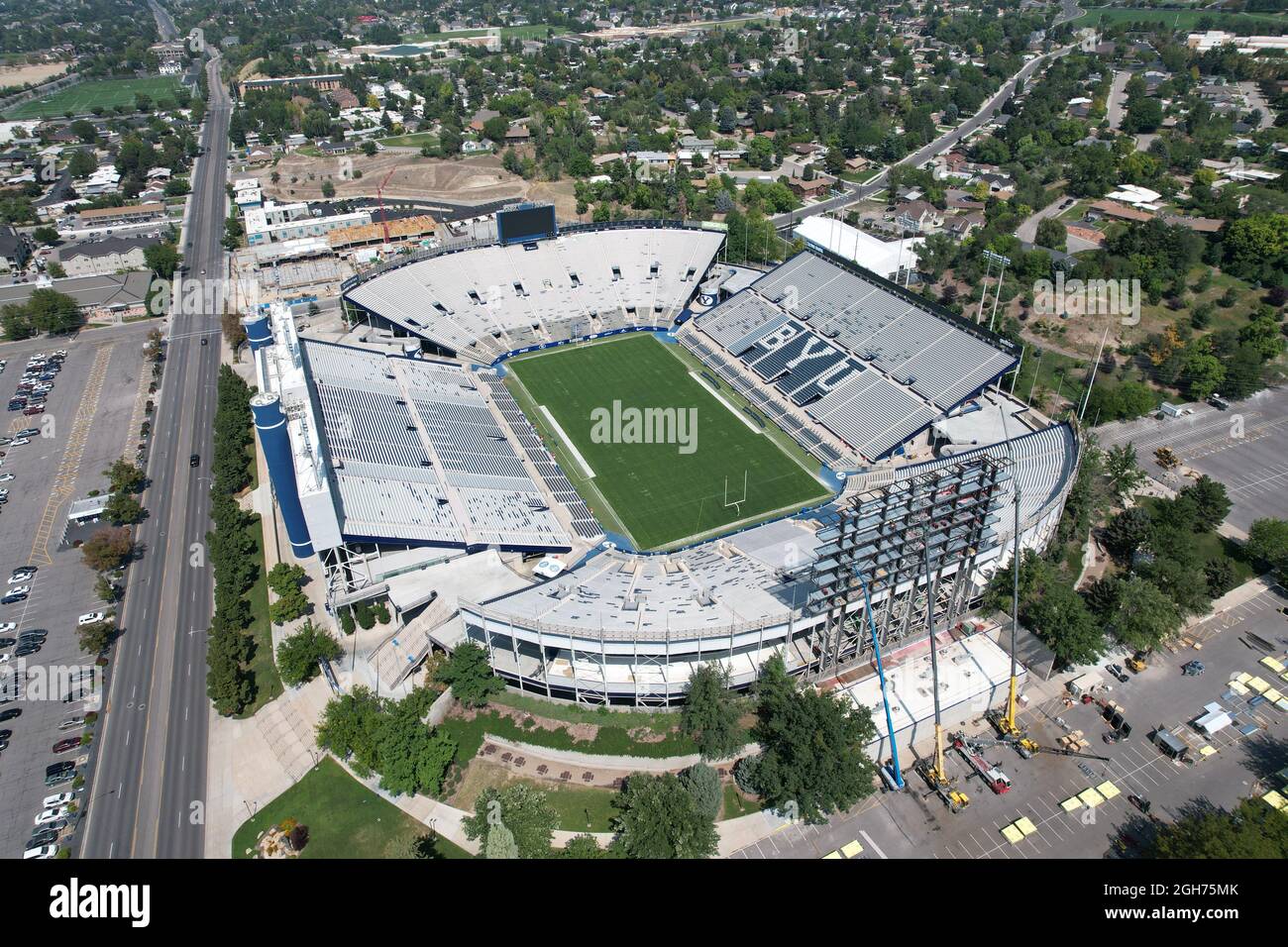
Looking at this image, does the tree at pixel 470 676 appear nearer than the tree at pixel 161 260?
Yes

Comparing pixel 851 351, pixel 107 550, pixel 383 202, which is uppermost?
pixel 383 202

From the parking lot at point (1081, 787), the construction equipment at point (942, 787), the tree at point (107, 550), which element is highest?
the tree at point (107, 550)

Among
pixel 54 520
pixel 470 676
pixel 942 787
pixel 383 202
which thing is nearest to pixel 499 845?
pixel 470 676

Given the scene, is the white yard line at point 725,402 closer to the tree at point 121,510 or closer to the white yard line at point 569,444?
the white yard line at point 569,444

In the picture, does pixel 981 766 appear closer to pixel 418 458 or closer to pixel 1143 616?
pixel 1143 616

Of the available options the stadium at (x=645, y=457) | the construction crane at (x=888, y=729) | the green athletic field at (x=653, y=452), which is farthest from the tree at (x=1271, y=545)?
the construction crane at (x=888, y=729)

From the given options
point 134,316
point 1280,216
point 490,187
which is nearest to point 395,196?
point 490,187

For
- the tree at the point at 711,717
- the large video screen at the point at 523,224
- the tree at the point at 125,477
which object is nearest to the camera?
the tree at the point at 711,717
